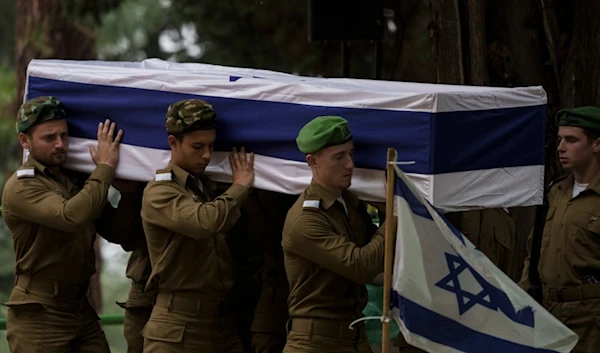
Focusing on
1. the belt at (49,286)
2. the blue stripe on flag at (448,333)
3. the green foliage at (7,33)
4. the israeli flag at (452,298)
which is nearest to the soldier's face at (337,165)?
the israeli flag at (452,298)

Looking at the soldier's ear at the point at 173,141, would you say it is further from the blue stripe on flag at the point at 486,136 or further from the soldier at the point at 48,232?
the blue stripe on flag at the point at 486,136

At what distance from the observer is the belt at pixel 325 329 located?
6289 millimetres

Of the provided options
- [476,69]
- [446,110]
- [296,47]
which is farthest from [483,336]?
[296,47]

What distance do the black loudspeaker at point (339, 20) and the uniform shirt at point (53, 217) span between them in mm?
3128

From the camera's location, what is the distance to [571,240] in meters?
6.62

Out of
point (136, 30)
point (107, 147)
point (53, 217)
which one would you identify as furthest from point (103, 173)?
point (136, 30)

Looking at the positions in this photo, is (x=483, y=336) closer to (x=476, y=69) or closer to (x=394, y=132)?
(x=394, y=132)

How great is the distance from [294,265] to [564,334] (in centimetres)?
130

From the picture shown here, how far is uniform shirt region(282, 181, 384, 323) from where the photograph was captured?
6.07 metres

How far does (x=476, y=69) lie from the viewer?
7.87 metres

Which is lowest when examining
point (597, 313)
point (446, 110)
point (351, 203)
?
point (597, 313)

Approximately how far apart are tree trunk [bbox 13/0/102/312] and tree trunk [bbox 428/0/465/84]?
6845mm

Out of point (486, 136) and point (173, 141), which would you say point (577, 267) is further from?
point (173, 141)

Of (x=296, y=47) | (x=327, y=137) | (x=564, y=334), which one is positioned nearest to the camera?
(x=564, y=334)
